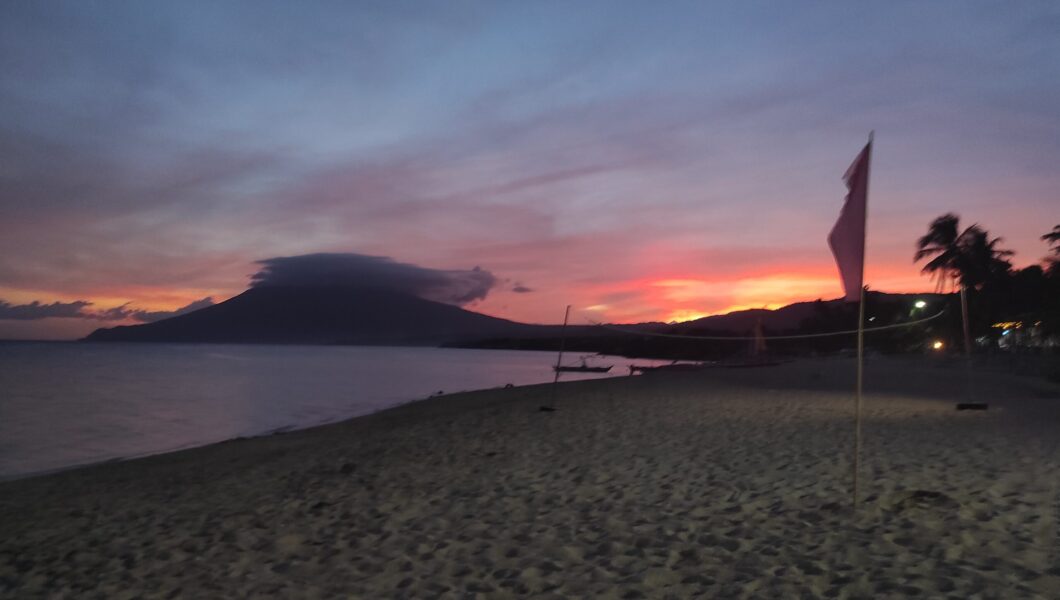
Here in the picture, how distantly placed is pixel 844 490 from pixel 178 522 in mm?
7376

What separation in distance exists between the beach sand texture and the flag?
2087mm

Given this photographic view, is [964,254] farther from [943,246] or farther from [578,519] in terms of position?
[578,519]

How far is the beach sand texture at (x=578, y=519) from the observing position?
482cm

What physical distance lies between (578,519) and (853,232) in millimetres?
3636

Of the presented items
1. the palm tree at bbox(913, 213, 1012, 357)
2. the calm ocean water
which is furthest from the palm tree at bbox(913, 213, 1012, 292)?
the calm ocean water

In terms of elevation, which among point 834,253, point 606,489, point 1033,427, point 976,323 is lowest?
point 606,489

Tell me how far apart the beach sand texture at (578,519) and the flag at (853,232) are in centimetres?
209

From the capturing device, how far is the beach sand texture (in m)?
4.82

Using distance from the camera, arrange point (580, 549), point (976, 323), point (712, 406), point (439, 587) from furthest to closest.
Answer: point (976, 323), point (712, 406), point (580, 549), point (439, 587)

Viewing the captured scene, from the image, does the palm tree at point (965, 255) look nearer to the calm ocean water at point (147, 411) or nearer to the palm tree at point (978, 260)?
the palm tree at point (978, 260)

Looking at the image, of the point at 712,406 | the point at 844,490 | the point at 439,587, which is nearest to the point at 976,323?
the point at 712,406

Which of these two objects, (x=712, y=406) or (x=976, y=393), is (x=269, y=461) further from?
(x=976, y=393)

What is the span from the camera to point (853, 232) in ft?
17.8

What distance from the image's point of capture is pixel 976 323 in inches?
1789
